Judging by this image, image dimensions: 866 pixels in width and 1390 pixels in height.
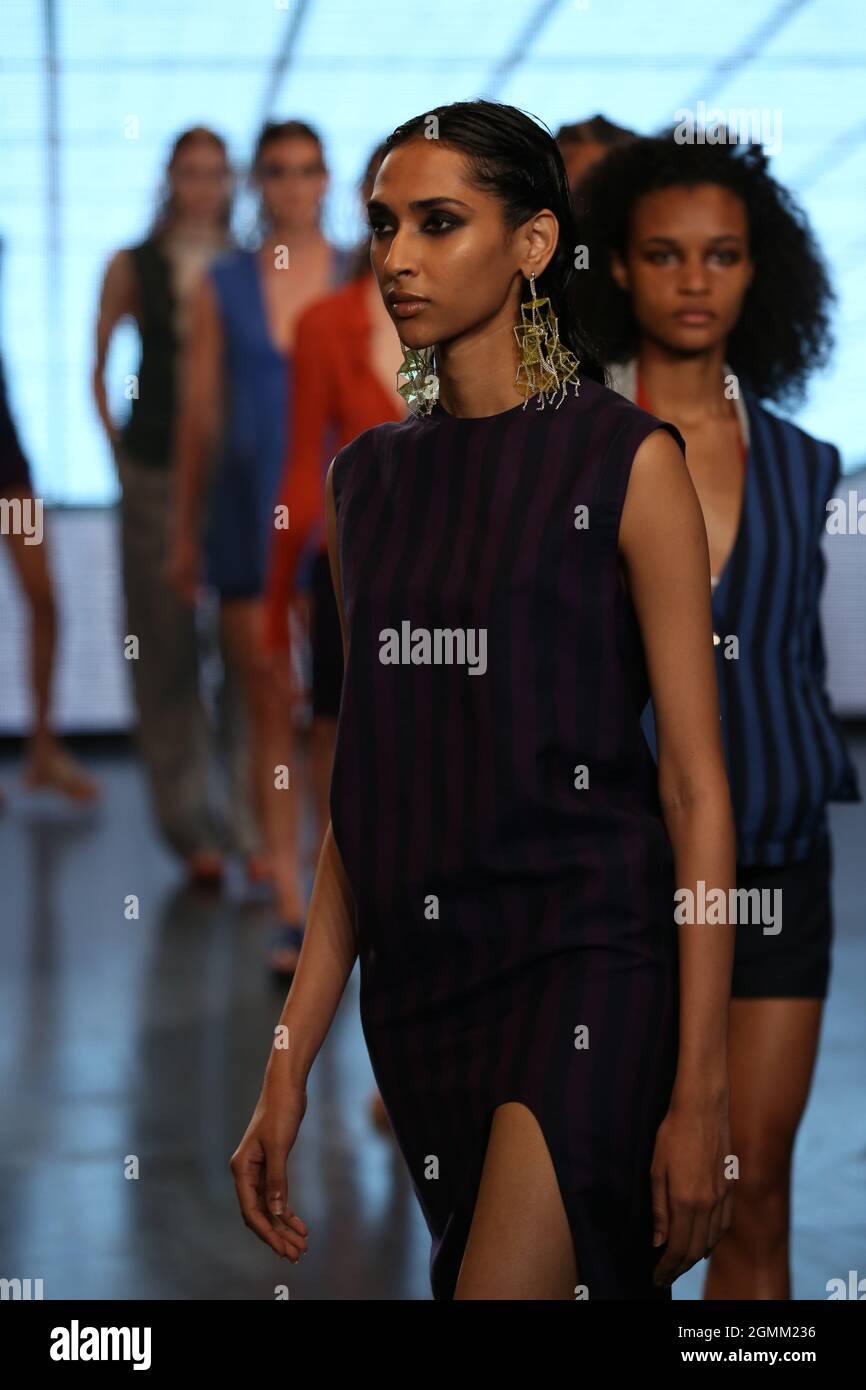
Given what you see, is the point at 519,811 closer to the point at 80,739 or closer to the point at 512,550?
the point at 512,550

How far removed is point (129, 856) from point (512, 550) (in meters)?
6.15

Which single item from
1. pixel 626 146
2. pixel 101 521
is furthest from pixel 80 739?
pixel 626 146

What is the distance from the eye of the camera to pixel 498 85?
903 cm

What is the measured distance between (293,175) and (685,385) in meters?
2.70

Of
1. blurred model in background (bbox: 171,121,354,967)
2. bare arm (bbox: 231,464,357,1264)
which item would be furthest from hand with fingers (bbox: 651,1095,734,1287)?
blurred model in background (bbox: 171,121,354,967)

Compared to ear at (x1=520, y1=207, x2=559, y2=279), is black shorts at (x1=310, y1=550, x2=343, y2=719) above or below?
above

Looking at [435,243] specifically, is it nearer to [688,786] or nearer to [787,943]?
[688,786]

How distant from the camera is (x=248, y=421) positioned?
5.41 m

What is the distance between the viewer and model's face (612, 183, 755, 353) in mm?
2541

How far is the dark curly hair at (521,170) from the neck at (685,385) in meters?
0.66

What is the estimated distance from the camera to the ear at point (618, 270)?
2.62 metres

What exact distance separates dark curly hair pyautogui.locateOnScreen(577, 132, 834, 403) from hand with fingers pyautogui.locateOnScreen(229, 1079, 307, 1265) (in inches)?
41.9

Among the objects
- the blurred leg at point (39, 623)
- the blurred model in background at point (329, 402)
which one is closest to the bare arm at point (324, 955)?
the blurred model in background at point (329, 402)

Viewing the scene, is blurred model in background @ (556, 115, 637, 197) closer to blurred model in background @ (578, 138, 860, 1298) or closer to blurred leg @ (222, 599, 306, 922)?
blurred model in background @ (578, 138, 860, 1298)
